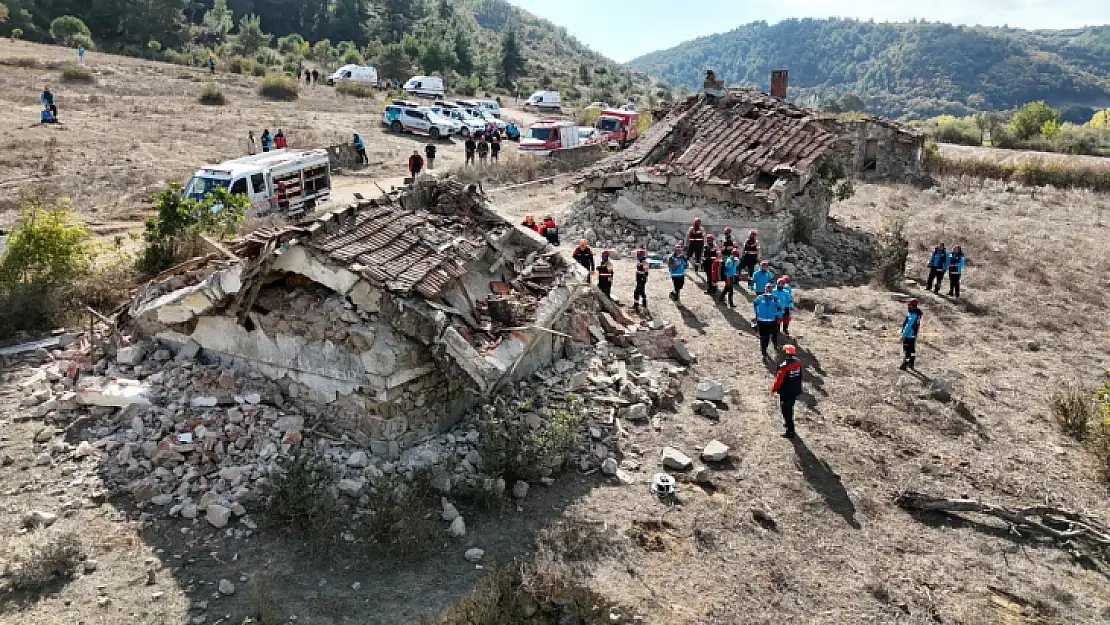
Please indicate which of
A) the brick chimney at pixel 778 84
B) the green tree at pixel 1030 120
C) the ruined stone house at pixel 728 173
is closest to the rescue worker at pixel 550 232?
the ruined stone house at pixel 728 173

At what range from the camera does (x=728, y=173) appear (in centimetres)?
1741

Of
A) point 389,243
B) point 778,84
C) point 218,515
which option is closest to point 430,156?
point 778,84

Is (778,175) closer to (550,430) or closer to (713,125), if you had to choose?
(713,125)

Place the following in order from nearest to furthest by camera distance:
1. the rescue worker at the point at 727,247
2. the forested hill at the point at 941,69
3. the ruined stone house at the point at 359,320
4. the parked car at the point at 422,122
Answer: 1. the ruined stone house at the point at 359,320
2. the rescue worker at the point at 727,247
3. the parked car at the point at 422,122
4. the forested hill at the point at 941,69

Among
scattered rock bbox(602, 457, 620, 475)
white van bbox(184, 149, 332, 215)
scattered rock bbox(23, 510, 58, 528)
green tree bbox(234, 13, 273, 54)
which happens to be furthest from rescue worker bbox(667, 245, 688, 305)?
green tree bbox(234, 13, 273, 54)

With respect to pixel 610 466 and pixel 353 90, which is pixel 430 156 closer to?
pixel 610 466

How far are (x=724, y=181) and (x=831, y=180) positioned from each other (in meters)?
4.40

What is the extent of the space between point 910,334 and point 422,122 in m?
24.2

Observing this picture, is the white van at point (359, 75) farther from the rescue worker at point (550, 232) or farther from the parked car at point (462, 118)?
the rescue worker at point (550, 232)

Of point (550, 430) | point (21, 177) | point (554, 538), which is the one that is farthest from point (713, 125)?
point (21, 177)

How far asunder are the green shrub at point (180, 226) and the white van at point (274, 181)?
1.50 metres

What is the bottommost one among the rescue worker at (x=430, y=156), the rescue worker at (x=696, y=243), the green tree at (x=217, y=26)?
the rescue worker at (x=696, y=243)

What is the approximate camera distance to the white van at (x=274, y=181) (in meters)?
15.6

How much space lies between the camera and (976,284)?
16.5 meters
